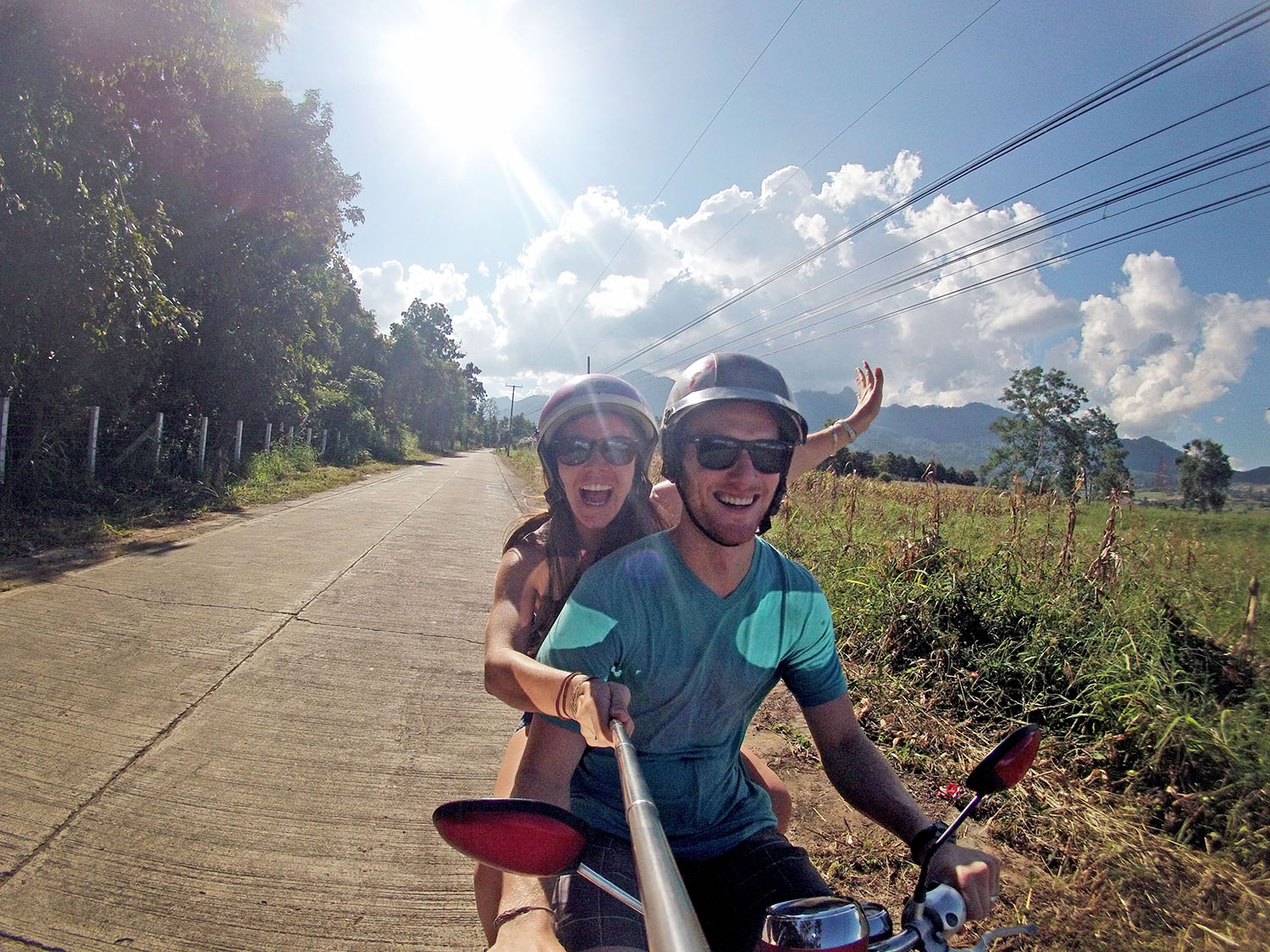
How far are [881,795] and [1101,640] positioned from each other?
2.72 metres

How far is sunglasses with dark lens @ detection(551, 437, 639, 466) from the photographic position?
229 cm

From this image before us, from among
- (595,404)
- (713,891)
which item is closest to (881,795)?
(713,891)

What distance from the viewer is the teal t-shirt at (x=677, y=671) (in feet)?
4.91

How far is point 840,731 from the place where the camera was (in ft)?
5.59

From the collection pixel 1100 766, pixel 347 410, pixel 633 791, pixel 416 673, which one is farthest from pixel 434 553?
pixel 347 410

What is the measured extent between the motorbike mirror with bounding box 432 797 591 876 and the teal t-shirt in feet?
1.44

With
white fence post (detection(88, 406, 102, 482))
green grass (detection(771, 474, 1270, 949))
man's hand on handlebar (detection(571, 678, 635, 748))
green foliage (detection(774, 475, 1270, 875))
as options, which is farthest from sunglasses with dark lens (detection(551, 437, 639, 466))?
white fence post (detection(88, 406, 102, 482))

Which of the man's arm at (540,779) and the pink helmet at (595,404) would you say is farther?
the pink helmet at (595,404)

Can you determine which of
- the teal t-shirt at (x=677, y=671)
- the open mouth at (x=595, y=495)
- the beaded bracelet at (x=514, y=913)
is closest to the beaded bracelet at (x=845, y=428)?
the open mouth at (x=595, y=495)

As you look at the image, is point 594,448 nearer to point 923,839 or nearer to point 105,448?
point 923,839

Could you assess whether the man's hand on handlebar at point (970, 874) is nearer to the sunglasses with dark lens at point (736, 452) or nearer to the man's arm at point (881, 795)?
the man's arm at point (881, 795)

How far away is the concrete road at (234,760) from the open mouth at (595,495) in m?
1.37

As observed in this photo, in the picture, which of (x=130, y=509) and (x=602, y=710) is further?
(x=130, y=509)

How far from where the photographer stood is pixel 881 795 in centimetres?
161
